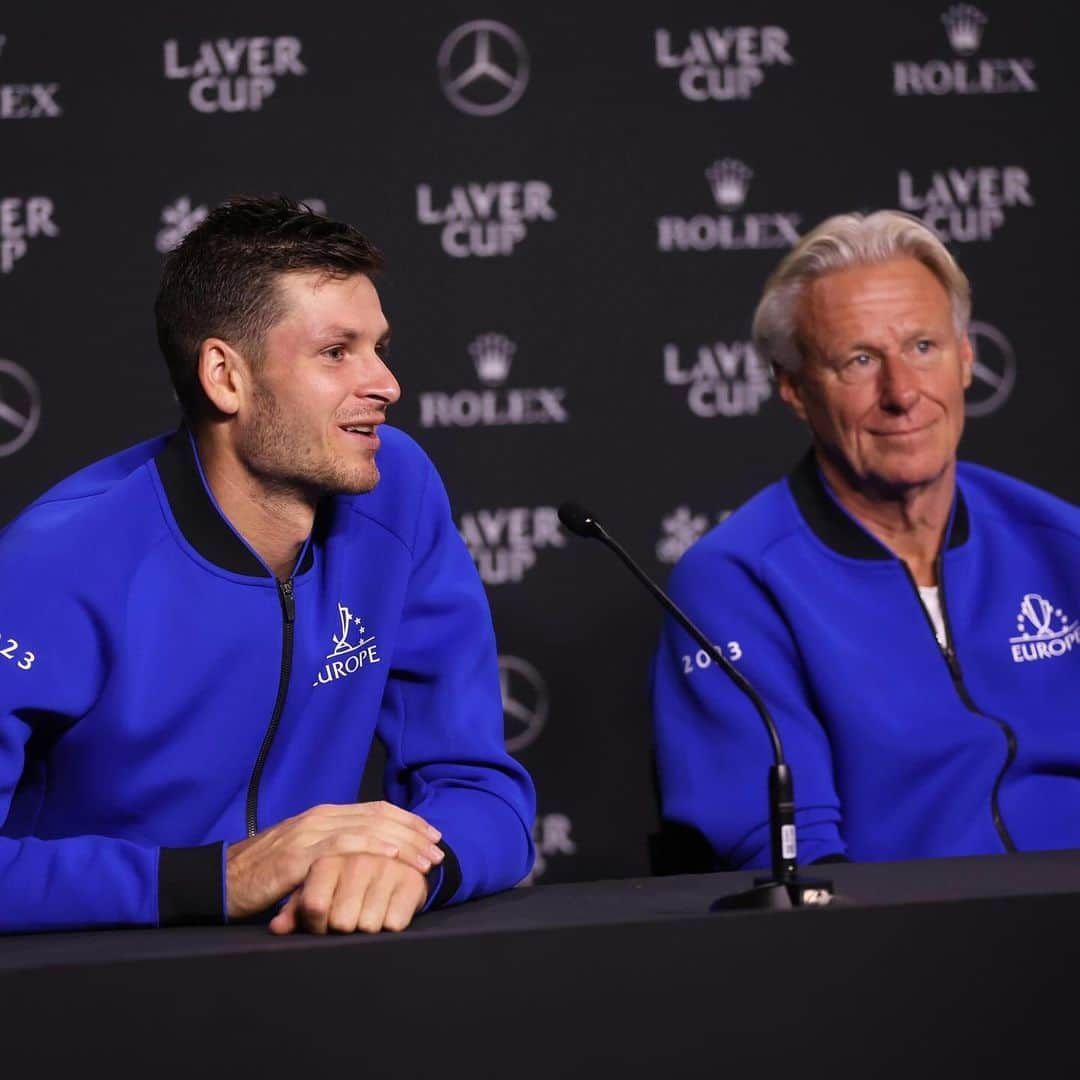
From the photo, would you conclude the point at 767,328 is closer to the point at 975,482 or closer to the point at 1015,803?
the point at 975,482

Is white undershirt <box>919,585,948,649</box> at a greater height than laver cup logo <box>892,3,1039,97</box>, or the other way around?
laver cup logo <box>892,3,1039,97</box>

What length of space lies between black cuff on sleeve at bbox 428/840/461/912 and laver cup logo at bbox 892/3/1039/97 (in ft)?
7.97

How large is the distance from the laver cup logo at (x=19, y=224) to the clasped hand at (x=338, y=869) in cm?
214

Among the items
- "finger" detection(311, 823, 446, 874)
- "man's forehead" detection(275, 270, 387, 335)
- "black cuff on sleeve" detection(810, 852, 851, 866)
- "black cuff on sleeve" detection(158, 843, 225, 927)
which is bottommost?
"black cuff on sleeve" detection(158, 843, 225, 927)

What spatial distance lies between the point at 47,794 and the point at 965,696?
1.26 meters

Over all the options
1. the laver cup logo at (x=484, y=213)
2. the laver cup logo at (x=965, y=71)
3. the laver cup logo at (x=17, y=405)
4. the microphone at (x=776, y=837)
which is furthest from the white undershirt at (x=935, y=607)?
the laver cup logo at (x=17, y=405)

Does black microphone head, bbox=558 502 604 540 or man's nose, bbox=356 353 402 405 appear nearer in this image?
black microphone head, bbox=558 502 604 540

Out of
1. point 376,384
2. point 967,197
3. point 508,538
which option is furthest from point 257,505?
point 967,197

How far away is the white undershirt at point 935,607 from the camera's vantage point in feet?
7.77

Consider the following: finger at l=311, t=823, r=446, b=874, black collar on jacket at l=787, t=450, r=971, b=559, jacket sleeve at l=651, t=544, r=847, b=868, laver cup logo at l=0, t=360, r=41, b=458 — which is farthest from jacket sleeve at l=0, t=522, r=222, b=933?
laver cup logo at l=0, t=360, r=41, b=458

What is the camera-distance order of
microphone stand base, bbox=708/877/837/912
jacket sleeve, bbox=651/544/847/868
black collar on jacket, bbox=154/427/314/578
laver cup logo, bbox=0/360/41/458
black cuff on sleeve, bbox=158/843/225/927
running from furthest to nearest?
laver cup logo, bbox=0/360/41/458 → jacket sleeve, bbox=651/544/847/868 → black collar on jacket, bbox=154/427/314/578 → black cuff on sleeve, bbox=158/843/225/927 → microphone stand base, bbox=708/877/837/912

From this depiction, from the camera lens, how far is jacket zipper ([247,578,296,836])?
193 cm

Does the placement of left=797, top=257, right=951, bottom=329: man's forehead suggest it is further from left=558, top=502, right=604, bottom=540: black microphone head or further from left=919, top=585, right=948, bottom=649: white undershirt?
left=558, top=502, right=604, bottom=540: black microphone head

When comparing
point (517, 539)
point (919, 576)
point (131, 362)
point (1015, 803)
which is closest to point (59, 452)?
point (131, 362)
